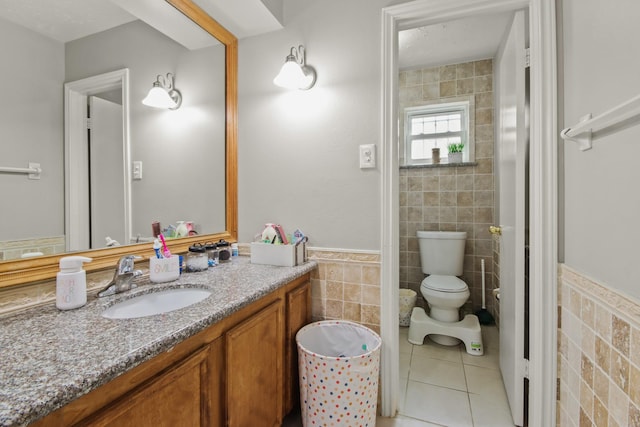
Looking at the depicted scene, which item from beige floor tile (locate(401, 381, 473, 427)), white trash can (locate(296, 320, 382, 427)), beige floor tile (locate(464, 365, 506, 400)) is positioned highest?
white trash can (locate(296, 320, 382, 427))

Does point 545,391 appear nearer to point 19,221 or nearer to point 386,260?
point 386,260

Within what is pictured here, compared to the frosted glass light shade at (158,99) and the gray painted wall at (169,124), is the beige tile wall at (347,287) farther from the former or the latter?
the frosted glass light shade at (158,99)

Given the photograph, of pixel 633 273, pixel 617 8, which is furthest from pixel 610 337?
pixel 617 8

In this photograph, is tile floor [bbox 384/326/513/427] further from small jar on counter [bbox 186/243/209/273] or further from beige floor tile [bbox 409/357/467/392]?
small jar on counter [bbox 186/243/209/273]

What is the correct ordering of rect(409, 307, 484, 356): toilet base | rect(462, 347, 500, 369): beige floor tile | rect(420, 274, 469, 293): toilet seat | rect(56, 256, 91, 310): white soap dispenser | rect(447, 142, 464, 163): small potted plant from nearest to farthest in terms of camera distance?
rect(56, 256, 91, 310): white soap dispenser → rect(462, 347, 500, 369): beige floor tile → rect(409, 307, 484, 356): toilet base → rect(420, 274, 469, 293): toilet seat → rect(447, 142, 464, 163): small potted plant

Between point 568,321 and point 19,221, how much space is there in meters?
1.99

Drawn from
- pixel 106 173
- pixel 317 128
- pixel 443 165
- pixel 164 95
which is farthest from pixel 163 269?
pixel 443 165

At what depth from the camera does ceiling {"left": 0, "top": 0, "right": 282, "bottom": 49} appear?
943 millimetres

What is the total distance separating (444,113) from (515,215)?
1689 millimetres

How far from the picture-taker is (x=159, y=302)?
114 cm

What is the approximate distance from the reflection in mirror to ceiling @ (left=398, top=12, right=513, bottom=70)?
4.83 feet

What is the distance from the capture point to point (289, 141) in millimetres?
1643

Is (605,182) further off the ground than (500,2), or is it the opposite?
(500,2)

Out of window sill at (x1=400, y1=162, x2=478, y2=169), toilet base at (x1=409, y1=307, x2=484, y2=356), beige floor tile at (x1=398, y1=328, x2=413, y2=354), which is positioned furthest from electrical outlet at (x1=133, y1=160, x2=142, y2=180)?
window sill at (x1=400, y1=162, x2=478, y2=169)
